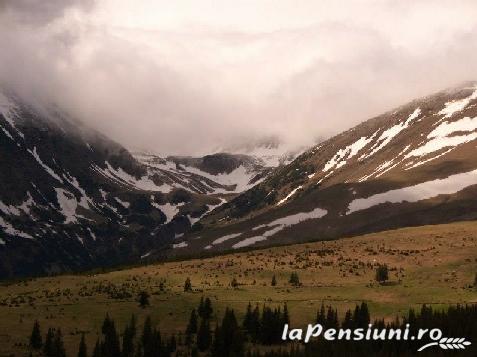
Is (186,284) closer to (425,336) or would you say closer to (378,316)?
(378,316)

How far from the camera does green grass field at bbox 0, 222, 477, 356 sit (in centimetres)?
7275

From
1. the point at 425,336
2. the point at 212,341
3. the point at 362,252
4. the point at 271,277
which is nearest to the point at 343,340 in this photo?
the point at 425,336

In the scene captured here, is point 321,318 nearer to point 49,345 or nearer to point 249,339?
point 249,339

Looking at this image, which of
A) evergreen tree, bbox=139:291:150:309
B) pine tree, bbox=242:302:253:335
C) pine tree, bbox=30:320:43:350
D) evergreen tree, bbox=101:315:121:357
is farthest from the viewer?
evergreen tree, bbox=139:291:150:309

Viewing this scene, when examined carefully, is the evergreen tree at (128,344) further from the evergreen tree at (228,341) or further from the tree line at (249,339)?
the evergreen tree at (228,341)

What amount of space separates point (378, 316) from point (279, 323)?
1304 centimetres

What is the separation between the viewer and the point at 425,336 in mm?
59719

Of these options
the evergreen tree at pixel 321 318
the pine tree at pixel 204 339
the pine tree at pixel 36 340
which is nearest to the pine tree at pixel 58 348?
the pine tree at pixel 36 340

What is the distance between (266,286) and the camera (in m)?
89.8

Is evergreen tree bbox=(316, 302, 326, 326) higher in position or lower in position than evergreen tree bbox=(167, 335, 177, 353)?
higher

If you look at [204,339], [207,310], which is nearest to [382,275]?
[207,310]

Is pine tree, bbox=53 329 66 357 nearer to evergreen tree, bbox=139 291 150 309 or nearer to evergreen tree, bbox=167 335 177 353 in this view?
evergreen tree, bbox=167 335 177 353

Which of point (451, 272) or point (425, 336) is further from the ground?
point (451, 272)

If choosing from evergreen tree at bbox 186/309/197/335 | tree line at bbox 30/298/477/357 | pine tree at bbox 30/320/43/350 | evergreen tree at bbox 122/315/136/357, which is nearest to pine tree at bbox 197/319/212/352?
tree line at bbox 30/298/477/357
